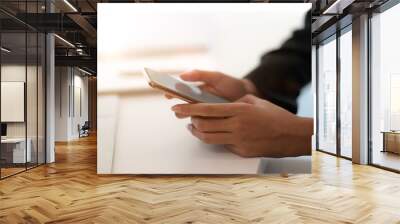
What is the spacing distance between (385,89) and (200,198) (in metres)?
4.58

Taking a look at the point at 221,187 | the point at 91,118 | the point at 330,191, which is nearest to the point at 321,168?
the point at 330,191

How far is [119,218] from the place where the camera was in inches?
151

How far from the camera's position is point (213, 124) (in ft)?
17.7

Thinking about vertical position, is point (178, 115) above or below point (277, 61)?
below

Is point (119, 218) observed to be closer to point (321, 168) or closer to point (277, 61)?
point (277, 61)

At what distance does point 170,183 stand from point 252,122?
1553 mm

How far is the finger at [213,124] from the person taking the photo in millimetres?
5168

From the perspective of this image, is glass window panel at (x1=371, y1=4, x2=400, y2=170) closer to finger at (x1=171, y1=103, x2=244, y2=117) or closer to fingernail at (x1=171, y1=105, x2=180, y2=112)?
finger at (x1=171, y1=103, x2=244, y2=117)

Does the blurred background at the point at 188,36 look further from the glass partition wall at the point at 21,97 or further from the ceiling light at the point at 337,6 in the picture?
the glass partition wall at the point at 21,97

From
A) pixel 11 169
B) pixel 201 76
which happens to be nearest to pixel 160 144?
pixel 201 76

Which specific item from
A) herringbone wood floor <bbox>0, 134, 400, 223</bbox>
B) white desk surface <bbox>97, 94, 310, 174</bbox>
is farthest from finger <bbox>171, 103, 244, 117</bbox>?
herringbone wood floor <bbox>0, 134, 400, 223</bbox>

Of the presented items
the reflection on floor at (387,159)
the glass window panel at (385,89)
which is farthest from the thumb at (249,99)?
the reflection on floor at (387,159)

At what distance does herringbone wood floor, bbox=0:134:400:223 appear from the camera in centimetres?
389

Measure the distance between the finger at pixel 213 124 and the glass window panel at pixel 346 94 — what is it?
4420 millimetres
